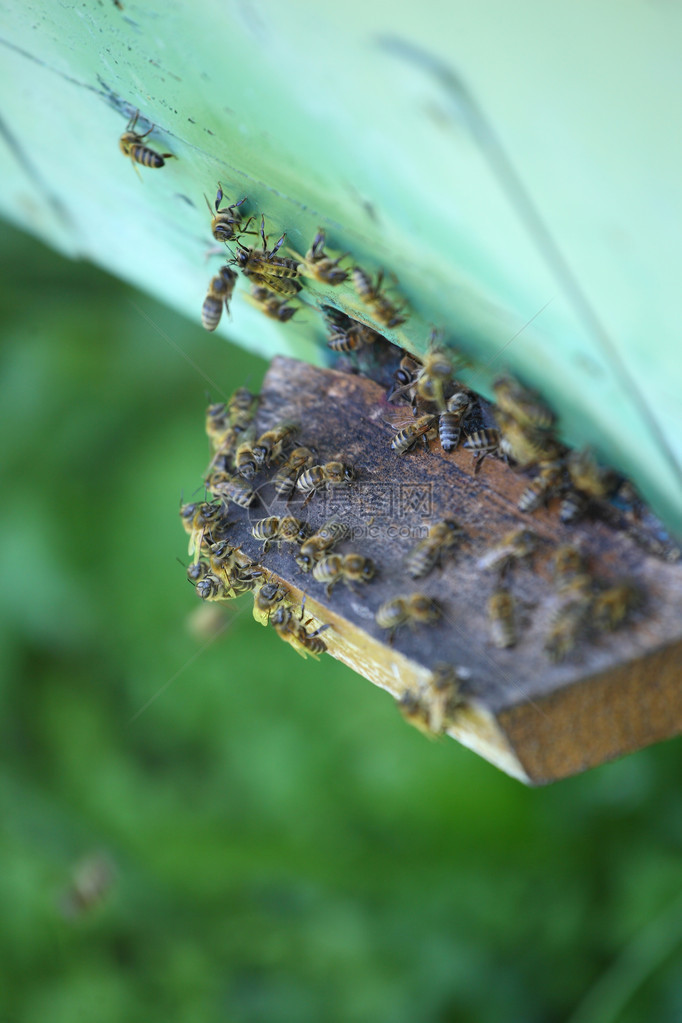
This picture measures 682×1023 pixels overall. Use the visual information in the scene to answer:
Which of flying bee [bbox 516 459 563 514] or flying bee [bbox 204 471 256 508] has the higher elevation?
flying bee [bbox 516 459 563 514]

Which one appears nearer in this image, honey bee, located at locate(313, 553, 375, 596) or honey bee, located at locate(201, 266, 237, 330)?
honey bee, located at locate(313, 553, 375, 596)

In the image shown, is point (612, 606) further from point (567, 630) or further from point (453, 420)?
point (453, 420)

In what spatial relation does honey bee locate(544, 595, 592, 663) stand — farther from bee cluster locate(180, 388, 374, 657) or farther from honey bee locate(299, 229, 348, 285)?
honey bee locate(299, 229, 348, 285)

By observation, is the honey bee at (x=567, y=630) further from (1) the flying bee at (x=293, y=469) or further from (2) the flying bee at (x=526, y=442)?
(1) the flying bee at (x=293, y=469)

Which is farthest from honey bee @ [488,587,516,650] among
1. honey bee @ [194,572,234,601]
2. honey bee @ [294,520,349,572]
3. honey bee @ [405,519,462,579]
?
honey bee @ [194,572,234,601]

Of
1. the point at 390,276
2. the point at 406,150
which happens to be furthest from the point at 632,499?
the point at 406,150

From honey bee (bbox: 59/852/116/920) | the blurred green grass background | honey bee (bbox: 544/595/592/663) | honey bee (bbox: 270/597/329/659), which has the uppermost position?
honey bee (bbox: 544/595/592/663)

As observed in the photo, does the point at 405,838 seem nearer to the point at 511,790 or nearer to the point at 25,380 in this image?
the point at 511,790
